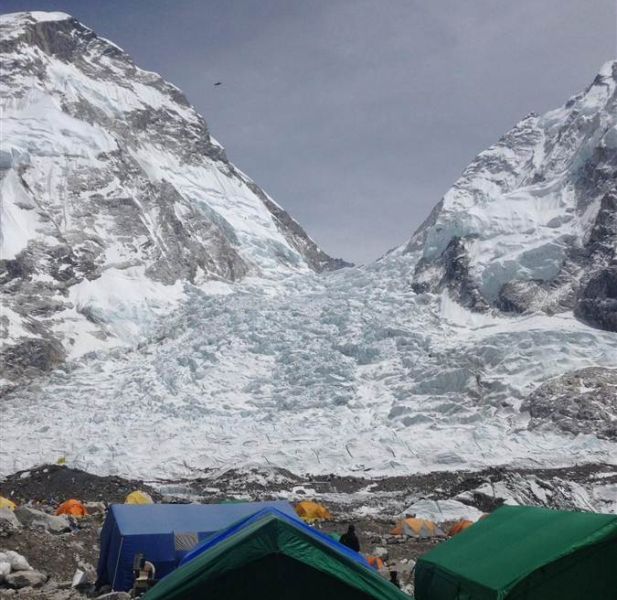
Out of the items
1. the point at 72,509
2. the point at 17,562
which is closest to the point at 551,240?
the point at 72,509

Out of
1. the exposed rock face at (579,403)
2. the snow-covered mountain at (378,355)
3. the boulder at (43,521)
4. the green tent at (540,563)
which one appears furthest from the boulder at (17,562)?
the exposed rock face at (579,403)

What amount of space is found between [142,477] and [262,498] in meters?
8.09

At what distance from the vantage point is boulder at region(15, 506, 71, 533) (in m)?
19.7

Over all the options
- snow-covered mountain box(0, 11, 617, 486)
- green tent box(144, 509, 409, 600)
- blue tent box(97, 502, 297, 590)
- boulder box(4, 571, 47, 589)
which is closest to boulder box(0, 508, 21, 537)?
blue tent box(97, 502, 297, 590)

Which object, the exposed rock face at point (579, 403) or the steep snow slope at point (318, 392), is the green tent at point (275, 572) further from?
the exposed rock face at point (579, 403)

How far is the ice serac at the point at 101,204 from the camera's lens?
7031 centimetres

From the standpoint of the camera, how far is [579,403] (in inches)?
1913

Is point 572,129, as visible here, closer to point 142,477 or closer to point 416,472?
point 416,472

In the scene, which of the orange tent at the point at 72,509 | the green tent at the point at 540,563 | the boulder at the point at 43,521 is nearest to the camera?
the green tent at the point at 540,563

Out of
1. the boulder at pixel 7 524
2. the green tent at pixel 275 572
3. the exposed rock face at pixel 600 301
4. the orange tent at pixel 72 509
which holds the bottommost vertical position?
the green tent at pixel 275 572

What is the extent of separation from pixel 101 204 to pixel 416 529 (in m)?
70.7

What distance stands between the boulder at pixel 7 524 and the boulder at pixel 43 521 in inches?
28.2

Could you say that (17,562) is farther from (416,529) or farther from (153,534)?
(416,529)

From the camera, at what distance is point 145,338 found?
6706 cm
